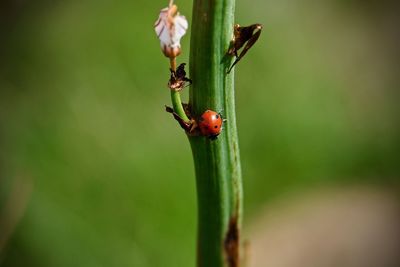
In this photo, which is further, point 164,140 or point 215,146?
point 164,140

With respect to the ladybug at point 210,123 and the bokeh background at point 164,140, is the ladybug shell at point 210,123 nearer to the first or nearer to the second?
the ladybug at point 210,123

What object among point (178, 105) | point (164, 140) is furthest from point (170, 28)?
point (164, 140)

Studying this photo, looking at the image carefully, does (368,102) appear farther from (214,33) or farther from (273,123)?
(214,33)

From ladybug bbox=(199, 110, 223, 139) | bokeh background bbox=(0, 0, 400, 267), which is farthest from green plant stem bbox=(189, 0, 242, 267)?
bokeh background bbox=(0, 0, 400, 267)

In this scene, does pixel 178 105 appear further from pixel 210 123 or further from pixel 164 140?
pixel 164 140

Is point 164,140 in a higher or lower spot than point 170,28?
lower

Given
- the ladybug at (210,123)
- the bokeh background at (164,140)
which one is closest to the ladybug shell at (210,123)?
the ladybug at (210,123)

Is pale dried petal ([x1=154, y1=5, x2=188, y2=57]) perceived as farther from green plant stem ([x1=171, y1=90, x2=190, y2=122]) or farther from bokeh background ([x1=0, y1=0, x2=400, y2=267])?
bokeh background ([x1=0, y1=0, x2=400, y2=267])
